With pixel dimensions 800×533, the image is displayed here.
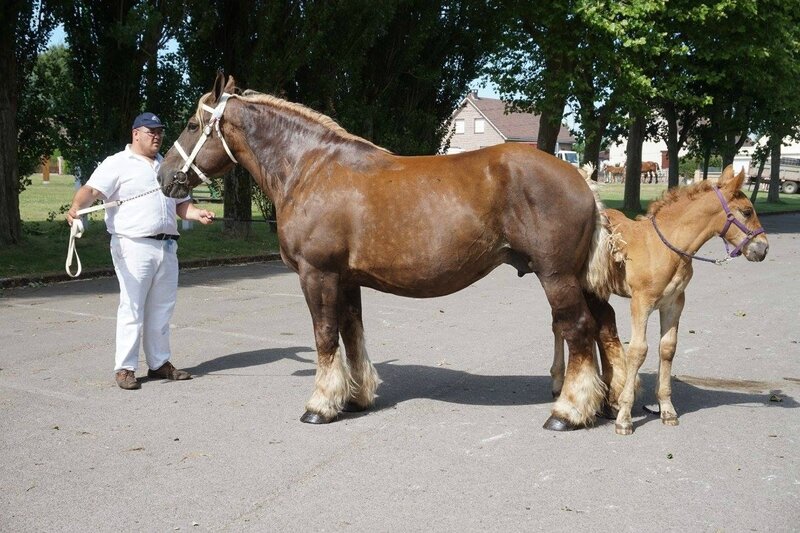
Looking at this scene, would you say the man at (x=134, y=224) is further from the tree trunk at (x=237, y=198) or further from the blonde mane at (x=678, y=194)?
the tree trunk at (x=237, y=198)

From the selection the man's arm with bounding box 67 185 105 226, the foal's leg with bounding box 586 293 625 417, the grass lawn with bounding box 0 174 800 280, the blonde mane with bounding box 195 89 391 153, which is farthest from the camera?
the grass lawn with bounding box 0 174 800 280

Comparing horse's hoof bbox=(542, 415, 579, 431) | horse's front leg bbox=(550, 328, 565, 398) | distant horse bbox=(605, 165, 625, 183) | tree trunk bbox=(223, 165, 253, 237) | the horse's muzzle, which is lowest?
horse's hoof bbox=(542, 415, 579, 431)

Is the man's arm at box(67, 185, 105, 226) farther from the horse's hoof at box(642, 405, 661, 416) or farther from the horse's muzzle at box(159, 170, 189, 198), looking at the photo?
the horse's hoof at box(642, 405, 661, 416)

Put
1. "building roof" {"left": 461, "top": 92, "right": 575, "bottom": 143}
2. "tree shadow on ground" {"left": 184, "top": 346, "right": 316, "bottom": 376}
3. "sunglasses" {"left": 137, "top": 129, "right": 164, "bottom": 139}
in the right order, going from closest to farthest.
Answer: "sunglasses" {"left": 137, "top": 129, "right": 164, "bottom": 139}
"tree shadow on ground" {"left": 184, "top": 346, "right": 316, "bottom": 376}
"building roof" {"left": 461, "top": 92, "right": 575, "bottom": 143}

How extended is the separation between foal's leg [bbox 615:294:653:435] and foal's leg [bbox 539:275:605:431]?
0.58 ft

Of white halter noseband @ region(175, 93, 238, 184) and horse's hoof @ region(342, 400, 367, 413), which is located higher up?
white halter noseband @ region(175, 93, 238, 184)

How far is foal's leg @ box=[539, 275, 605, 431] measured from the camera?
5.44 meters

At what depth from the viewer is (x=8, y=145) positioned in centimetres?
1368

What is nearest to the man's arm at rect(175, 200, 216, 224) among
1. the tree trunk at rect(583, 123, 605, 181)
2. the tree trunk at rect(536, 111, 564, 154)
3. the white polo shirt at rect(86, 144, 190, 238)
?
the white polo shirt at rect(86, 144, 190, 238)

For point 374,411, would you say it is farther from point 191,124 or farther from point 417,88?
point 417,88

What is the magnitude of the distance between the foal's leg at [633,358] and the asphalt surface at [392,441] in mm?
159

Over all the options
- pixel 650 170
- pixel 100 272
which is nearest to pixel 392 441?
pixel 100 272

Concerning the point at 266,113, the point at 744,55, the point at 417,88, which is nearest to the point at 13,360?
the point at 266,113

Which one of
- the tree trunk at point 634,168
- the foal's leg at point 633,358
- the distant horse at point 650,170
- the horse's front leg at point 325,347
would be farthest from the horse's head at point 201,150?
the distant horse at point 650,170
